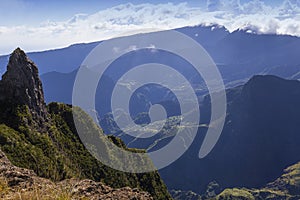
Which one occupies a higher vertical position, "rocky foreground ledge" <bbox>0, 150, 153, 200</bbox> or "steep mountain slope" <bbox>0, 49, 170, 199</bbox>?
"steep mountain slope" <bbox>0, 49, 170, 199</bbox>

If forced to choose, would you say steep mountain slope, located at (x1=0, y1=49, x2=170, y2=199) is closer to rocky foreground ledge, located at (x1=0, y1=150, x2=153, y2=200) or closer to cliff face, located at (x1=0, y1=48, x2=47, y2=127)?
cliff face, located at (x1=0, y1=48, x2=47, y2=127)

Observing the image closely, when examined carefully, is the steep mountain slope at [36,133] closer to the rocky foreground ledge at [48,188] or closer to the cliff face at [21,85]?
the cliff face at [21,85]

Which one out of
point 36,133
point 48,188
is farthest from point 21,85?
point 48,188

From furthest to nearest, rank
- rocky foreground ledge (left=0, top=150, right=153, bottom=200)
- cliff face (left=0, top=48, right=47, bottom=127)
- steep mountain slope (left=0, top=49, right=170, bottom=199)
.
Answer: cliff face (left=0, top=48, right=47, bottom=127) → steep mountain slope (left=0, top=49, right=170, bottom=199) → rocky foreground ledge (left=0, top=150, right=153, bottom=200)

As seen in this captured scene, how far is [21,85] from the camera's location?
259ft

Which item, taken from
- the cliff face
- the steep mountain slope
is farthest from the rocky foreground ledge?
the cliff face

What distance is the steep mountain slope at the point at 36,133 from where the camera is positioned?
209 feet

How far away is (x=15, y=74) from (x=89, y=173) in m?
34.0

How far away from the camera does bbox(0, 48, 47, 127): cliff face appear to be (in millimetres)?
77250

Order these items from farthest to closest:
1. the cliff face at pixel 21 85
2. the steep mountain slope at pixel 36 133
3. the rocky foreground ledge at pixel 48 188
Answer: the cliff face at pixel 21 85 < the steep mountain slope at pixel 36 133 < the rocky foreground ledge at pixel 48 188

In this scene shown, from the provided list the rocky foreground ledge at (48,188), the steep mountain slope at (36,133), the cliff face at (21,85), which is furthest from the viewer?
the cliff face at (21,85)

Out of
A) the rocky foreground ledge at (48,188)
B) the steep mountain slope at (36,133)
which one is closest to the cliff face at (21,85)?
the steep mountain slope at (36,133)

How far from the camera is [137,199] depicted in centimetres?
2734

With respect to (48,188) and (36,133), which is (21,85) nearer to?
(36,133)
